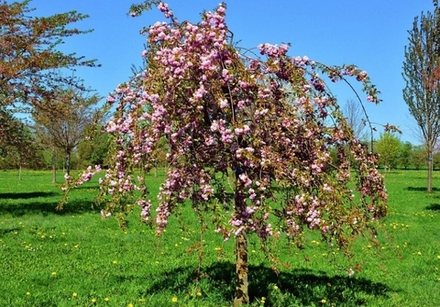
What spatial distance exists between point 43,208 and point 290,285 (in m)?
13.3

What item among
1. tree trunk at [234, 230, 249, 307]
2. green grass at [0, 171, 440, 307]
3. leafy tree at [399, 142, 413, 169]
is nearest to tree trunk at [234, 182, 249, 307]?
tree trunk at [234, 230, 249, 307]

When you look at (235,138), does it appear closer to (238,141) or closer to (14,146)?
(238,141)

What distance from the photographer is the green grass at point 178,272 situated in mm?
6562

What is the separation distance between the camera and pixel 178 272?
8000 millimetres

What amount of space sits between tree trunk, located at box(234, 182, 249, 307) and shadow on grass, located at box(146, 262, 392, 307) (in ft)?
1.47

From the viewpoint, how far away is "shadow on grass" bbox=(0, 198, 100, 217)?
17.1m

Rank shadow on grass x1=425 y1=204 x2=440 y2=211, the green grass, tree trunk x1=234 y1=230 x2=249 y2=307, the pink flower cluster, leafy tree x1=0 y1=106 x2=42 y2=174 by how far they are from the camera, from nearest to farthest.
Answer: the pink flower cluster, tree trunk x1=234 y1=230 x2=249 y2=307, the green grass, leafy tree x1=0 y1=106 x2=42 y2=174, shadow on grass x1=425 y1=204 x2=440 y2=211

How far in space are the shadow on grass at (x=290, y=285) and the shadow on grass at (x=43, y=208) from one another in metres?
9.18

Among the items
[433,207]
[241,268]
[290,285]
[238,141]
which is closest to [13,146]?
[290,285]

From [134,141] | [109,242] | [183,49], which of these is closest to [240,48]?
[183,49]

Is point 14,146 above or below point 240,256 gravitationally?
above

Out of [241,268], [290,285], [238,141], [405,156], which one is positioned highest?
[405,156]

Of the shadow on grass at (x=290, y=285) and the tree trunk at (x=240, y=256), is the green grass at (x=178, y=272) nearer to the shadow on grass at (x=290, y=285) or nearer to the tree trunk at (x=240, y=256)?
the shadow on grass at (x=290, y=285)

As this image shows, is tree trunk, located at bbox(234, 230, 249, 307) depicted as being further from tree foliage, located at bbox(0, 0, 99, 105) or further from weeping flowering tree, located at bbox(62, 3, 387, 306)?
tree foliage, located at bbox(0, 0, 99, 105)
